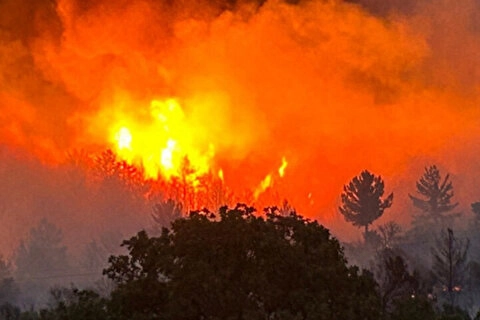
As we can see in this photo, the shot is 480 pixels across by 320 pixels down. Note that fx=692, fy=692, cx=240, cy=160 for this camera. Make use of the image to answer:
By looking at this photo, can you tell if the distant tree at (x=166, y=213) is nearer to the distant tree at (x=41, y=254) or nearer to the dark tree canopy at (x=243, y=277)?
the distant tree at (x=41, y=254)

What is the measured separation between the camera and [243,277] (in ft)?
82.6

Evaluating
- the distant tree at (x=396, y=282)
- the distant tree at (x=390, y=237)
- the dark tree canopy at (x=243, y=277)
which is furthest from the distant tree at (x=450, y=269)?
the distant tree at (x=390, y=237)

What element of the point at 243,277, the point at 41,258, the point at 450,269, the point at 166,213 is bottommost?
the point at 243,277

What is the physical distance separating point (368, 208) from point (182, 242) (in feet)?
310

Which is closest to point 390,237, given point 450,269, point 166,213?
point 166,213

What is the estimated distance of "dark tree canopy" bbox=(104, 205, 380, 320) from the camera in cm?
2488

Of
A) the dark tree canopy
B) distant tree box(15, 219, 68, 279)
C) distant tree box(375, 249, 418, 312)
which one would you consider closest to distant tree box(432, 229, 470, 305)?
distant tree box(375, 249, 418, 312)

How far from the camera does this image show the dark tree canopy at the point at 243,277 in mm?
24875

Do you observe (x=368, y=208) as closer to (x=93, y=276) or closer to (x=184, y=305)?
(x=93, y=276)

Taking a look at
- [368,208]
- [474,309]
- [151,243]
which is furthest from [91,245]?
[151,243]

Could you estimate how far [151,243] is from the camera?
2744 cm

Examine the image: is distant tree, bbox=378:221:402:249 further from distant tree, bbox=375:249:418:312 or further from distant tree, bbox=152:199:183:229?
distant tree, bbox=375:249:418:312

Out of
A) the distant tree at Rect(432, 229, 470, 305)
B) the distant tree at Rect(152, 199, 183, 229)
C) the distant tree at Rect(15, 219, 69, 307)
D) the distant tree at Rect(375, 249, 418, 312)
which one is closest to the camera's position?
the distant tree at Rect(375, 249, 418, 312)

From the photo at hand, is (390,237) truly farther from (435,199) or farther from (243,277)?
(243,277)
